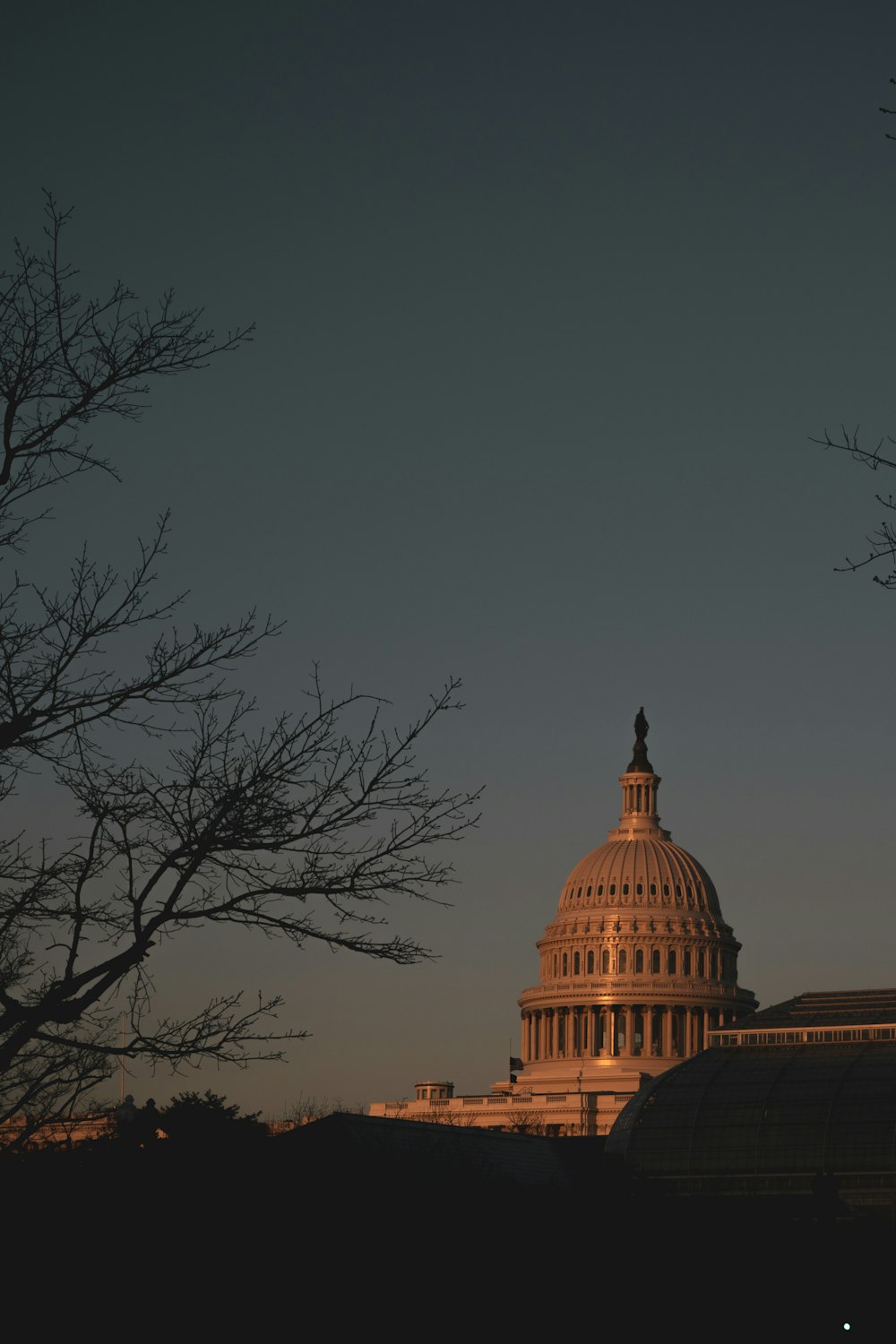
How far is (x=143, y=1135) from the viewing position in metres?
30.2

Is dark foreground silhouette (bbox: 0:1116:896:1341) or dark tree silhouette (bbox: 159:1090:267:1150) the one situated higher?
dark tree silhouette (bbox: 159:1090:267:1150)

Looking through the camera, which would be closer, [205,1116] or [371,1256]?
[371,1256]

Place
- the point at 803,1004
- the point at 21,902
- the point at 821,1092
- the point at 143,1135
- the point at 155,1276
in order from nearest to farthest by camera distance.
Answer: the point at 21,902 < the point at 155,1276 < the point at 143,1135 < the point at 821,1092 < the point at 803,1004

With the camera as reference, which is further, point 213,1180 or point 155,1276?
point 213,1180

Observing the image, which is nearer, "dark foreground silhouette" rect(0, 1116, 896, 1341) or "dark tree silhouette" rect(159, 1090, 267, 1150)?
"dark foreground silhouette" rect(0, 1116, 896, 1341)

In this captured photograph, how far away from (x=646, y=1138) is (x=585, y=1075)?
88.5 meters

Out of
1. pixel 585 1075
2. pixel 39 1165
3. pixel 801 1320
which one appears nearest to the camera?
pixel 39 1165

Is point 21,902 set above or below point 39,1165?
above

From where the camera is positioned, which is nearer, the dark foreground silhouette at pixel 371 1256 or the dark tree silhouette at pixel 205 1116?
the dark foreground silhouette at pixel 371 1256

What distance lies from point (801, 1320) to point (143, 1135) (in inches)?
684

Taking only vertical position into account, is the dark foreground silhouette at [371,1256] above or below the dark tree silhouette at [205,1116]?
below

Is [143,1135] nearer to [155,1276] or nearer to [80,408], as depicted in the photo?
[155,1276]

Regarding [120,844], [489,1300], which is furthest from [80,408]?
[489,1300]

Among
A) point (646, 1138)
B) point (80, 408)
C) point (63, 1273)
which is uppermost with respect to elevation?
point (646, 1138)
